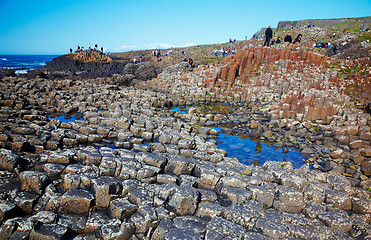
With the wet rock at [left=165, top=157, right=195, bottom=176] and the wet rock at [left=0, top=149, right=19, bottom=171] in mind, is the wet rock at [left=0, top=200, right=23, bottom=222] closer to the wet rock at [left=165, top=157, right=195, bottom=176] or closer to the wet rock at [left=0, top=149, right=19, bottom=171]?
the wet rock at [left=0, top=149, right=19, bottom=171]

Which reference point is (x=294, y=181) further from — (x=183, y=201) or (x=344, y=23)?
(x=344, y=23)

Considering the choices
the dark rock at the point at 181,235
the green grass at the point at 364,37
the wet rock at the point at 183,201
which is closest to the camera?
the dark rock at the point at 181,235

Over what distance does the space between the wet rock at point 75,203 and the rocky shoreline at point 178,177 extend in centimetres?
3

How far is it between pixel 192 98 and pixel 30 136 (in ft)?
66.4

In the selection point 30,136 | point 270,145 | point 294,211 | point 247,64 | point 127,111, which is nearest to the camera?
point 294,211

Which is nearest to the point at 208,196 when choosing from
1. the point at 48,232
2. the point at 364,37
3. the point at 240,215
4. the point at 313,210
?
the point at 240,215

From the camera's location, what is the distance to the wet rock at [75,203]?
24.2 feet

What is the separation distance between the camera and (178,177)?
386 inches

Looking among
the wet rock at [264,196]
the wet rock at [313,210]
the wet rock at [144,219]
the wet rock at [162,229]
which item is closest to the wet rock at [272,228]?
the wet rock at [264,196]

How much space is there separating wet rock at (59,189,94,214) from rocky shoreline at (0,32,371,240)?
33mm

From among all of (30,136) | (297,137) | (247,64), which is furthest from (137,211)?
(247,64)

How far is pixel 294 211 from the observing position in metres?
8.22

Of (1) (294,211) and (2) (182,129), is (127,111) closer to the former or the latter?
(2) (182,129)

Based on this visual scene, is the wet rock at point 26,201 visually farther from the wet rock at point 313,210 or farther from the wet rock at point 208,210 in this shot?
the wet rock at point 313,210
